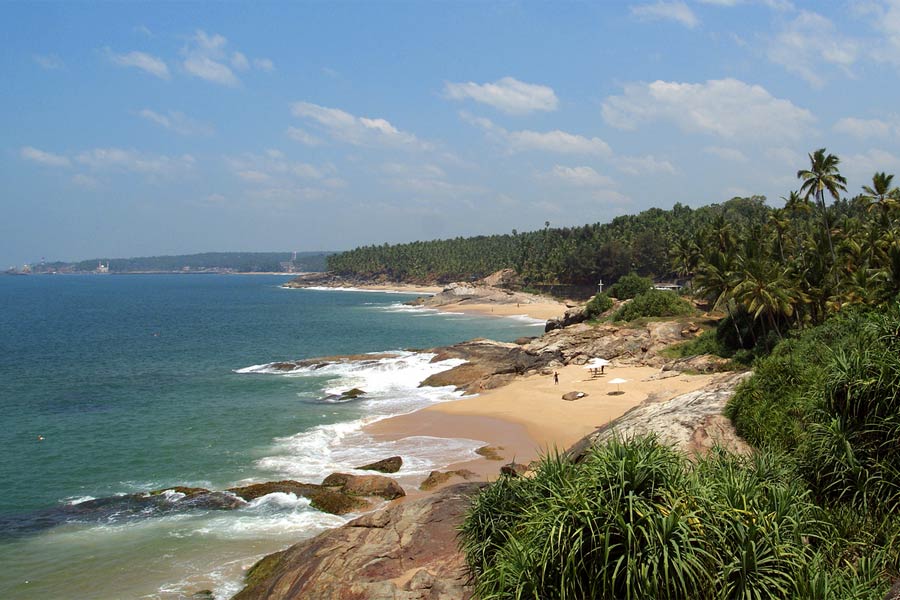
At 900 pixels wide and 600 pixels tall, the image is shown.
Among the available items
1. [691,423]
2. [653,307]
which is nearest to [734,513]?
[691,423]

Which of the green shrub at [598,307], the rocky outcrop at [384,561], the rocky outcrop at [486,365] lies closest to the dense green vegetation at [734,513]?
the rocky outcrop at [384,561]

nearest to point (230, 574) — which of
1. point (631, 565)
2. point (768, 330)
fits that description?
point (631, 565)

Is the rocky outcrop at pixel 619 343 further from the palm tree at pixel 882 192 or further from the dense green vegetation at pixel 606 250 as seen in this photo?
the dense green vegetation at pixel 606 250

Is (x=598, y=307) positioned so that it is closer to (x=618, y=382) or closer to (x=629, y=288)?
(x=629, y=288)

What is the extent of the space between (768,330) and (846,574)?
36231 mm

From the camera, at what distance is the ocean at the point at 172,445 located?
19.5m

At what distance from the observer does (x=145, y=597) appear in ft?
56.3

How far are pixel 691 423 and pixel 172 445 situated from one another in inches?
995

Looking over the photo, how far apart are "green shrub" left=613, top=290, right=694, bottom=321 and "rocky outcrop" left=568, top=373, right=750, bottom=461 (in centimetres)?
3682

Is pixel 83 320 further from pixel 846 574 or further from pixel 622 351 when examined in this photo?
pixel 846 574

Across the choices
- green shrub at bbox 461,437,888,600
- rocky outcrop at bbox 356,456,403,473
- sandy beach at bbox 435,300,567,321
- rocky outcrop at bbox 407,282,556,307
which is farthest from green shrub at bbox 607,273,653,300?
green shrub at bbox 461,437,888,600

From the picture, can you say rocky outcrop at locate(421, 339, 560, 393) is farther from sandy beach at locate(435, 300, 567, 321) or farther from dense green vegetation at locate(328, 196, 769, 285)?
sandy beach at locate(435, 300, 567, 321)

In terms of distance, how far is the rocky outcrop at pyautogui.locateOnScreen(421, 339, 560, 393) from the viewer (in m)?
45.2

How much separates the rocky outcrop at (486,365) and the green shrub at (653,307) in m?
10.9
